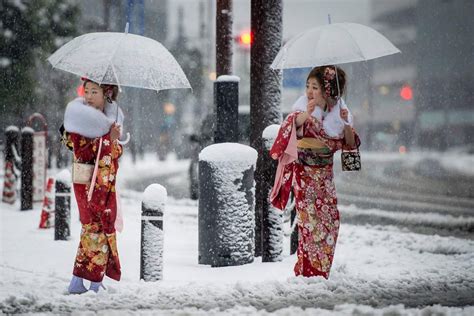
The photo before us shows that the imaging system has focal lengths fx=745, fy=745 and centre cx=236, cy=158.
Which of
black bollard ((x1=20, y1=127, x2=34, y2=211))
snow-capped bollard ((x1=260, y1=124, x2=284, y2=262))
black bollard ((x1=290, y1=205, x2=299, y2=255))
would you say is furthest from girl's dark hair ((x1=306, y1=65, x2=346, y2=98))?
black bollard ((x1=20, y1=127, x2=34, y2=211))

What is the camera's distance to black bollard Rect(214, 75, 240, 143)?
25.4 ft

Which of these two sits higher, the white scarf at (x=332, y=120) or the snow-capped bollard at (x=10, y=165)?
the white scarf at (x=332, y=120)

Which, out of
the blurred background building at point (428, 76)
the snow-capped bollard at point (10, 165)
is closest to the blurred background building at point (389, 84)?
the blurred background building at point (428, 76)

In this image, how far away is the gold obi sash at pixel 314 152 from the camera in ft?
20.2

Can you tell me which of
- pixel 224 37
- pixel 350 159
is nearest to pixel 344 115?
pixel 350 159

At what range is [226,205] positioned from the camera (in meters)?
7.29

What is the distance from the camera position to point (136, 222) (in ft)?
38.5

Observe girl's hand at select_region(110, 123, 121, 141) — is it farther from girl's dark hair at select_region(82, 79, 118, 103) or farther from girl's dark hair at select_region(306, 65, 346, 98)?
girl's dark hair at select_region(306, 65, 346, 98)

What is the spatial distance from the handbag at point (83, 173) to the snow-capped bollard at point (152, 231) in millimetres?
624

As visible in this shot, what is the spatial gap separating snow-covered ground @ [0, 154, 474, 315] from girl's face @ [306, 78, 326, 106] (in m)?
1.50

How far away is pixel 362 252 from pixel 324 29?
3.42m

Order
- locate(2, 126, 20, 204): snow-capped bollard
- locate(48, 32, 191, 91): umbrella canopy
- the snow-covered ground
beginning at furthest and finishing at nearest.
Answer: locate(2, 126, 20, 204): snow-capped bollard < locate(48, 32, 191, 91): umbrella canopy < the snow-covered ground

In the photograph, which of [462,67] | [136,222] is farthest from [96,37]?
[462,67]

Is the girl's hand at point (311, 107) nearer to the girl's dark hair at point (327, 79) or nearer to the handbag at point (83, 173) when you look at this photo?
the girl's dark hair at point (327, 79)
